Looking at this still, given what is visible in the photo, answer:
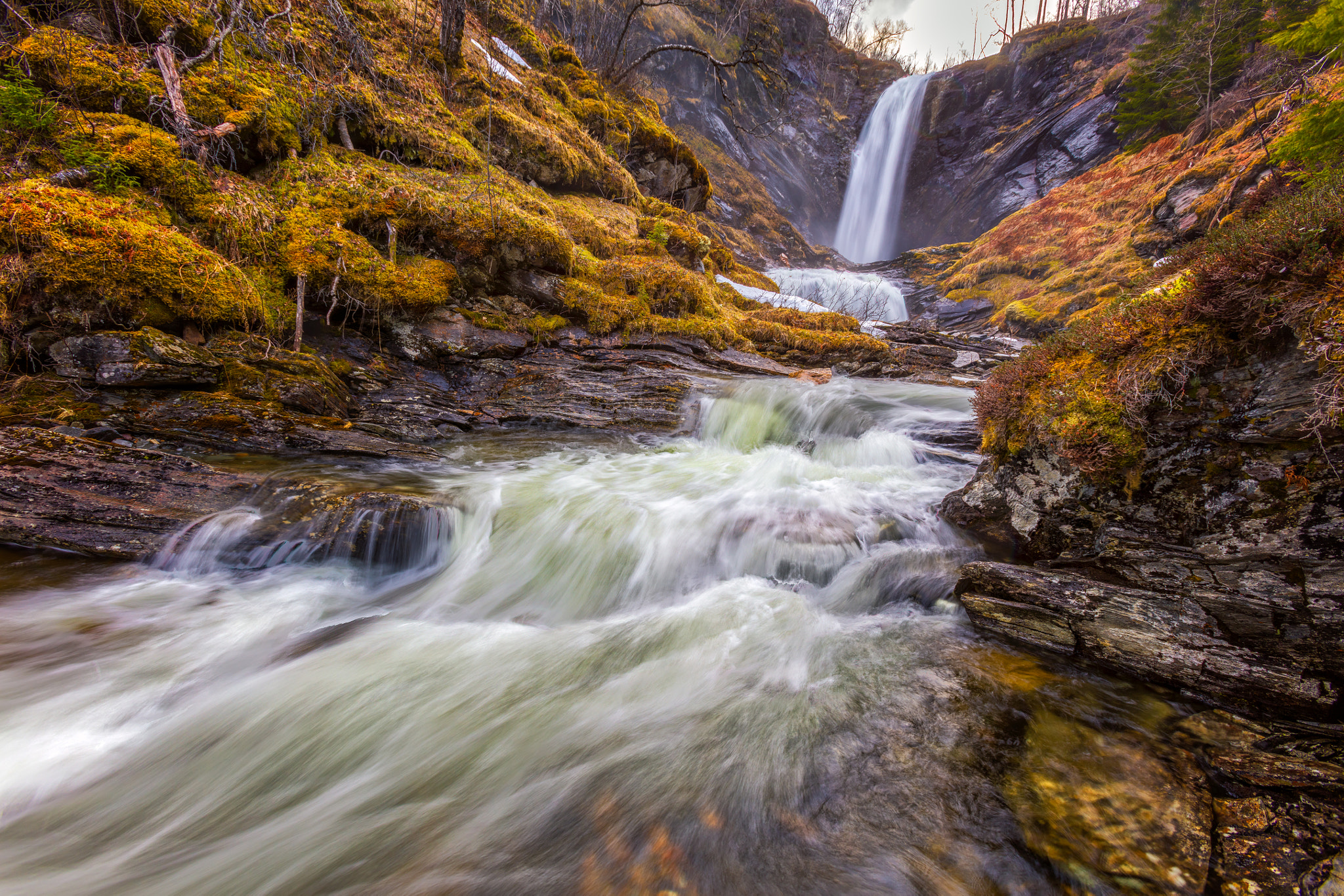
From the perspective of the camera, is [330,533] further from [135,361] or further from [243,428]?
[135,361]

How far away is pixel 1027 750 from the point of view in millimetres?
2145

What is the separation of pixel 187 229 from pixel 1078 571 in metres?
8.64

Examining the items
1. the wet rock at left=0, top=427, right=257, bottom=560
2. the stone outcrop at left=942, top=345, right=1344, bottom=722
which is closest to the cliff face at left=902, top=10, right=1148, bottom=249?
the stone outcrop at left=942, top=345, right=1344, bottom=722

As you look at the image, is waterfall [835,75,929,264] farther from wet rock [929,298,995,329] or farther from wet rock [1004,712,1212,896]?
wet rock [1004,712,1212,896]

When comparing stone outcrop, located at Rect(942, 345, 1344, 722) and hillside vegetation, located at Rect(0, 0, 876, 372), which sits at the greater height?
hillside vegetation, located at Rect(0, 0, 876, 372)

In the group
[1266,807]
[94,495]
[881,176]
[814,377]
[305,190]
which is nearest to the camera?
[1266,807]

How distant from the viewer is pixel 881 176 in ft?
114

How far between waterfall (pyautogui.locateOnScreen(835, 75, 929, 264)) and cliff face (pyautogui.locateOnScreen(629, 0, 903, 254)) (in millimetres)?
999

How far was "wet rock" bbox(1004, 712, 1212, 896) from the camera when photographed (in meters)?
1.61

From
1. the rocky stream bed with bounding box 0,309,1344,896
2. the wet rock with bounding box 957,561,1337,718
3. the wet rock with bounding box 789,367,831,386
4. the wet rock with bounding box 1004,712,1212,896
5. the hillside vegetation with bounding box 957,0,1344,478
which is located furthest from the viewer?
the wet rock with bounding box 789,367,831,386

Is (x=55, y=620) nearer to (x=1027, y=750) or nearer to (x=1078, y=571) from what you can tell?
(x=1027, y=750)

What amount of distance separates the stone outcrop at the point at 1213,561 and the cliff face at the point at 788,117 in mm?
24162

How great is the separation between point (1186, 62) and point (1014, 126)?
48.6 feet

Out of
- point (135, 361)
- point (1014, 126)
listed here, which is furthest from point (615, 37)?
point (1014, 126)
